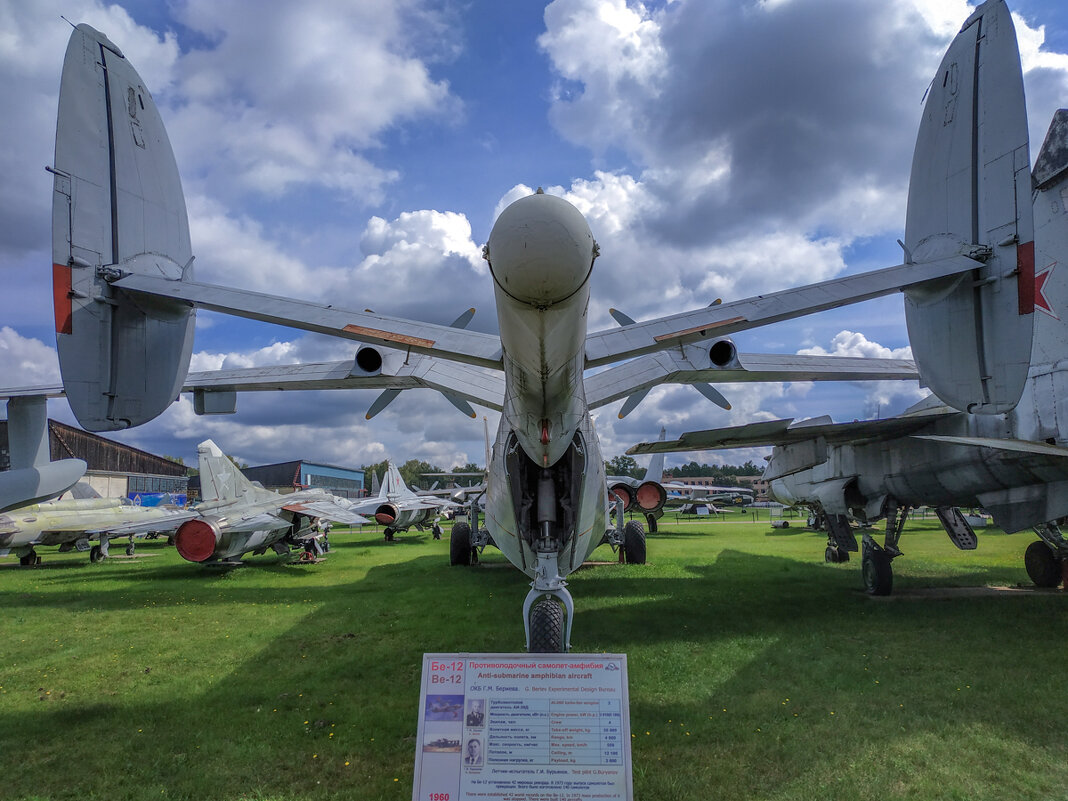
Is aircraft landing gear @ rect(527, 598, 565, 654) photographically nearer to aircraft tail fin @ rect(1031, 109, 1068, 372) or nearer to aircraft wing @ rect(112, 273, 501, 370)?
aircraft wing @ rect(112, 273, 501, 370)

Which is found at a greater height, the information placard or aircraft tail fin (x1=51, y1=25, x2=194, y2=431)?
aircraft tail fin (x1=51, y1=25, x2=194, y2=431)

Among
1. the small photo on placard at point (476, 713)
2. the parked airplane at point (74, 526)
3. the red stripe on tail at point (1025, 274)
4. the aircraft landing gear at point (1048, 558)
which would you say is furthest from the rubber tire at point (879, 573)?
the parked airplane at point (74, 526)

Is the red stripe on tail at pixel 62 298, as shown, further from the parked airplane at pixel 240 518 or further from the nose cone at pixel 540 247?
the parked airplane at pixel 240 518

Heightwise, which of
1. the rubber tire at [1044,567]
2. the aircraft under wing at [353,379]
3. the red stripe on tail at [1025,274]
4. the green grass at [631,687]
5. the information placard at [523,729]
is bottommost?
the green grass at [631,687]

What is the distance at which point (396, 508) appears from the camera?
76.4 feet

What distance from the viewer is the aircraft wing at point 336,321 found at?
3.84m

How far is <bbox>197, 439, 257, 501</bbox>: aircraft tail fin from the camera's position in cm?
1752

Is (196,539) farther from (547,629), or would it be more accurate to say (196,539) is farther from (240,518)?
(547,629)

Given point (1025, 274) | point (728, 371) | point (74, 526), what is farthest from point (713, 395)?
point (74, 526)

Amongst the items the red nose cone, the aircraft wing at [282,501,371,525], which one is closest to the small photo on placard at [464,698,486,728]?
the red nose cone

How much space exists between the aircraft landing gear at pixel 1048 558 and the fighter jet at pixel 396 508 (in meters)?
19.7

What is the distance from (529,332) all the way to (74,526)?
22501mm

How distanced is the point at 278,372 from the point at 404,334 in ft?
9.35

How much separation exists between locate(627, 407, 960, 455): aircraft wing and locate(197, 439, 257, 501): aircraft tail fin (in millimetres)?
14053
